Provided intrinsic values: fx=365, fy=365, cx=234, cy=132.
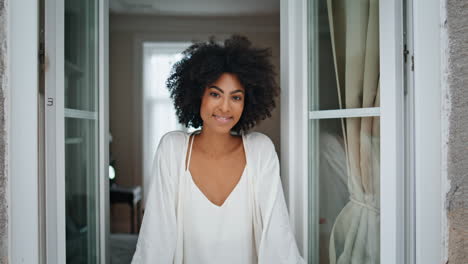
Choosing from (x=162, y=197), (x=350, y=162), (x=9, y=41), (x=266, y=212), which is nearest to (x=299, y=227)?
(x=266, y=212)

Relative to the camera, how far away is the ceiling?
14.3 feet

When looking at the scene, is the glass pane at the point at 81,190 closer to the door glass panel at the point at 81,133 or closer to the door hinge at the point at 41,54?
the door glass panel at the point at 81,133

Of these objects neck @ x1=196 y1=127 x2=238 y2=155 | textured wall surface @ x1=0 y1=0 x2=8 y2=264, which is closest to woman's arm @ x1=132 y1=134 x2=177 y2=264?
neck @ x1=196 y1=127 x2=238 y2=155

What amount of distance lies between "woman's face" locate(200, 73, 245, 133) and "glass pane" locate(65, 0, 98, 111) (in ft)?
1.78

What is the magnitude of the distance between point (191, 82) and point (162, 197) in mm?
463

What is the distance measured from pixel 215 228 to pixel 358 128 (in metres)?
0.66

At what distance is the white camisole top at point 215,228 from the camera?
1406 mm

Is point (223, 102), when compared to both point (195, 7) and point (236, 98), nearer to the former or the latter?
point (236, 98)

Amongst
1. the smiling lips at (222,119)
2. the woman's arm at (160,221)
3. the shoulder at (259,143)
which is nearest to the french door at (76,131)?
the woman's arm at (160,221)

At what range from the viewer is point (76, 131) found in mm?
1504

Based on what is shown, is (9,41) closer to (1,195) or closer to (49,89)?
(49,89)

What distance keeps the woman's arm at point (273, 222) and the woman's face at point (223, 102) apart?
217 millimetres

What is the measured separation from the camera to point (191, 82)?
4.78 ft

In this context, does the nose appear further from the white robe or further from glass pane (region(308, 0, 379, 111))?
glass pane (region(308, 0, 379, 111))
